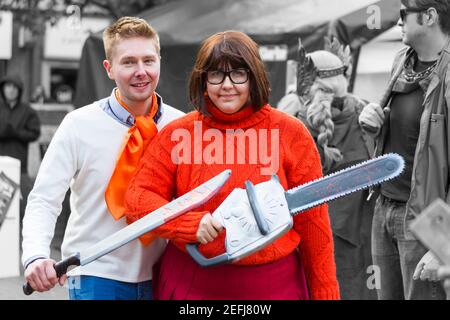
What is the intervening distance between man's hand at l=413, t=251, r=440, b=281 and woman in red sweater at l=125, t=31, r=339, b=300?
3.01ft

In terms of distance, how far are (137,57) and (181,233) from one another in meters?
0.73

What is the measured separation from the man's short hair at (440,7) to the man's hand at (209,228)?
1.95 metres

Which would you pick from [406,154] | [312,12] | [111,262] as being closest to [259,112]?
[111,262]

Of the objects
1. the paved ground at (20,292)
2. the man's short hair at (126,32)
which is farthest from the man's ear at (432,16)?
the paved ground at (20,292)

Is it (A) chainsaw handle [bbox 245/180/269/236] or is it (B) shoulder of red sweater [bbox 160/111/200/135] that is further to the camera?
(B) shoulder of red sweater [bbox 160/111/200/135]

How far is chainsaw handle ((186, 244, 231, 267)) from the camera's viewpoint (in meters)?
2.97

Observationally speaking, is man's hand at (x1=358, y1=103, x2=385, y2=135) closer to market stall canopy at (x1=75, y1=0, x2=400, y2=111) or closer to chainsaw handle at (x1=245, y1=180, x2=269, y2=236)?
market stall canopy at (x1=75, y1=0, x2=400, y2=111)

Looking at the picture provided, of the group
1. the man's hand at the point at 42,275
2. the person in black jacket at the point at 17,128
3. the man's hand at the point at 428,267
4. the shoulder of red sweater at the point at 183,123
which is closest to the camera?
the man's hand at the point at 42,275

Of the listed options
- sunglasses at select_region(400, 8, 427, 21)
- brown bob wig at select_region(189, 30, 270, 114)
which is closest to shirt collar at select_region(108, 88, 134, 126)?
brown bob wig at select_region(189, 30, 270, 114)

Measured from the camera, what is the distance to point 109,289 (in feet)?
11.3

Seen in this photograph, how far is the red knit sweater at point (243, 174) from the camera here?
3.10 metres

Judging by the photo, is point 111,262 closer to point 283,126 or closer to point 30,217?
point 30,217

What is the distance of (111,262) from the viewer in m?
3.44

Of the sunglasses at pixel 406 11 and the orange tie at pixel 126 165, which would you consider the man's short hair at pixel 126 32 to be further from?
the sunglasses at pixel 406 11
